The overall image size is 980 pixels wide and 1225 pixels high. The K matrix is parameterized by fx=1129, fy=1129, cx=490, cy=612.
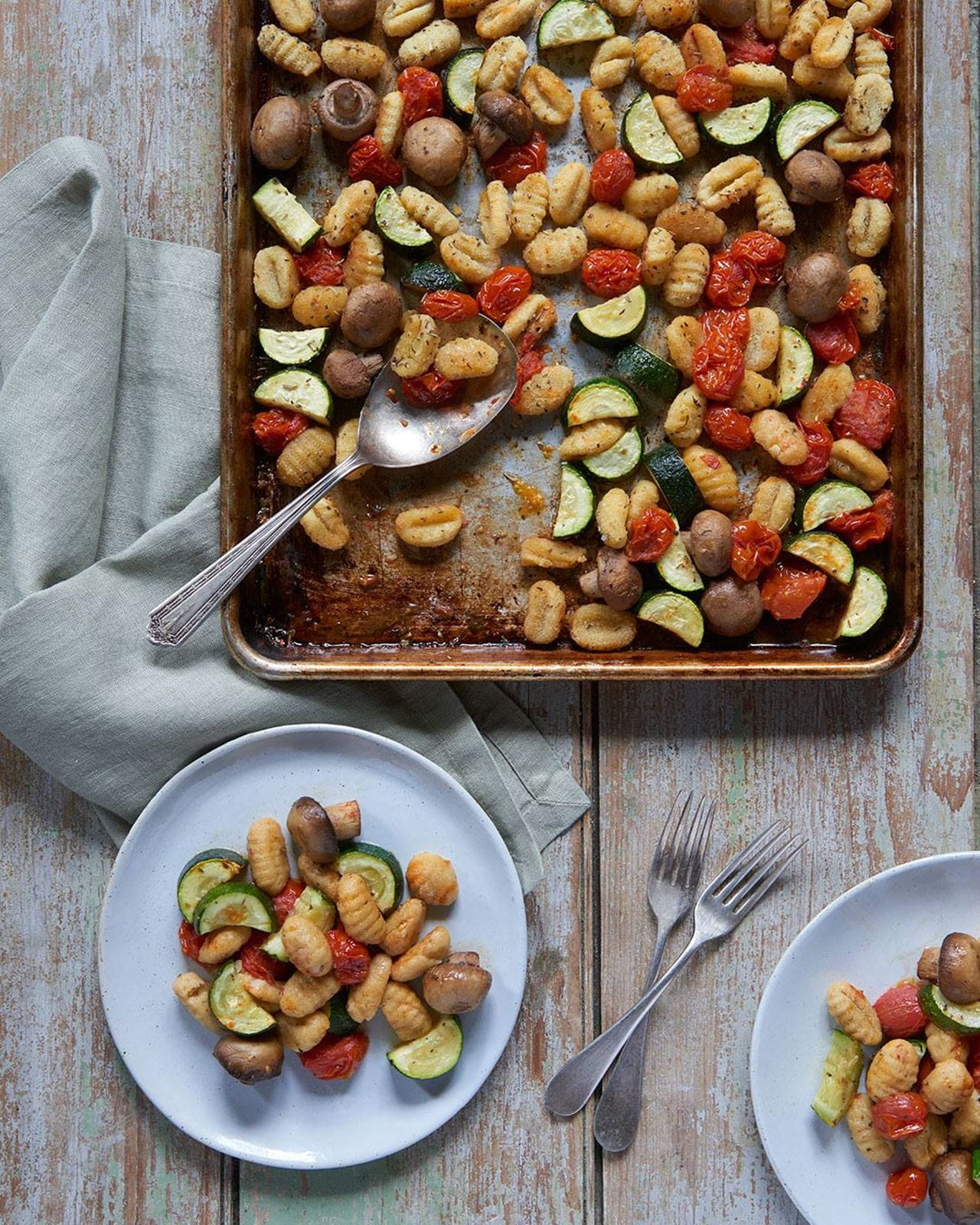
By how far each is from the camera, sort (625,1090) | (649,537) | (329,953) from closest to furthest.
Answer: (329,953) → (649,537) → (625,1090)

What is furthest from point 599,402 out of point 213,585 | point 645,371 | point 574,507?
point 213,585

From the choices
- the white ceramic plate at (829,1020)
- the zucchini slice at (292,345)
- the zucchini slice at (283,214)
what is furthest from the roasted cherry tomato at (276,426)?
the white ceramic plate at (829,1020)

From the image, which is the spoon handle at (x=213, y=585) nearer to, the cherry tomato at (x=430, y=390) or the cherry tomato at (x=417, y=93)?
the cherry tomato at (x=430, y=390)

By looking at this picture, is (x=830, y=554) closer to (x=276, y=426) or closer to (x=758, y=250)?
(x=758, y=250)

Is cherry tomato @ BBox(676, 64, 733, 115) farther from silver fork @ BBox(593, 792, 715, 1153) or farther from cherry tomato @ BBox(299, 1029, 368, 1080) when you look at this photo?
cherry tomato @ BBox(299, 1029, 368, 1080)

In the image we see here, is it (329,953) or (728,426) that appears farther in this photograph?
(728,426)

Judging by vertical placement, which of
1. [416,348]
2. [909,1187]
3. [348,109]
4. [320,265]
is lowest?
[909,1187]

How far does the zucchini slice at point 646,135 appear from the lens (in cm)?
260

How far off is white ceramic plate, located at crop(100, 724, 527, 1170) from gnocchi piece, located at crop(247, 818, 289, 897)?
0.08m

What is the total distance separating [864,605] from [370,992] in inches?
55.8

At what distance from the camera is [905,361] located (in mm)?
2553

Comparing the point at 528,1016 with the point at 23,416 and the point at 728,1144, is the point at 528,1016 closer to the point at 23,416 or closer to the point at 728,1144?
the point at 728,1144

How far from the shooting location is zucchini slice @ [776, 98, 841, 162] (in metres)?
2.60

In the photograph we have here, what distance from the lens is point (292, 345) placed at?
2607 millimetres
